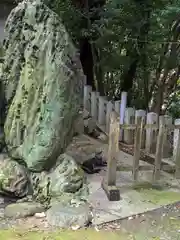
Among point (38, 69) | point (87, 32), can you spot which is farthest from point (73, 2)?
point (38, 69)

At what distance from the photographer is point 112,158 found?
15.8 feet

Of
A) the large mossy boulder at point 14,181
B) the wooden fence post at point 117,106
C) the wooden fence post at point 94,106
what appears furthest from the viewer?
the wooden fence post at point 94,106

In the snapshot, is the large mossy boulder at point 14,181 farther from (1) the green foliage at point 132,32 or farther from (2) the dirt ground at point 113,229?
(1) the green foliage at point 132,32

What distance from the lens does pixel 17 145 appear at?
5336mm

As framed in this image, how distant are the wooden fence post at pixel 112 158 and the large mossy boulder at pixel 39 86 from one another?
0.65 m

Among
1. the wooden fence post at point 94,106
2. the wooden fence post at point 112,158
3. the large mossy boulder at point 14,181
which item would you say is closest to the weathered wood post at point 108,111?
the wooden fence post at point 94,106

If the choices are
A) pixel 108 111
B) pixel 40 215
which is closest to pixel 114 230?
pixel 40 215

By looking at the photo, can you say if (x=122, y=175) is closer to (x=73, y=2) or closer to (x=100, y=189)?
(x=100, y=189)

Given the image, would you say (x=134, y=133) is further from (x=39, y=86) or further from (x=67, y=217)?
(x=67, y=217)

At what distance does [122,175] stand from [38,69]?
2105 millimetres

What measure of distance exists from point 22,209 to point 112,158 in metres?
1.35

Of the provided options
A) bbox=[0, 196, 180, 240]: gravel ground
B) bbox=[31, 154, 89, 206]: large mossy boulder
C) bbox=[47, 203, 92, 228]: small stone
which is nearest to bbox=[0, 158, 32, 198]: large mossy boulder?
bbox=[31, 154, 89, 206]: large mossy boulder

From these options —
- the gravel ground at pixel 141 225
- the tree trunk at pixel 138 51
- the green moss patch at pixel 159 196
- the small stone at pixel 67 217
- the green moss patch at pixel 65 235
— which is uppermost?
the tree trunk at pixel 138 51

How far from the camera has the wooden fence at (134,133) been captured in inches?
189
